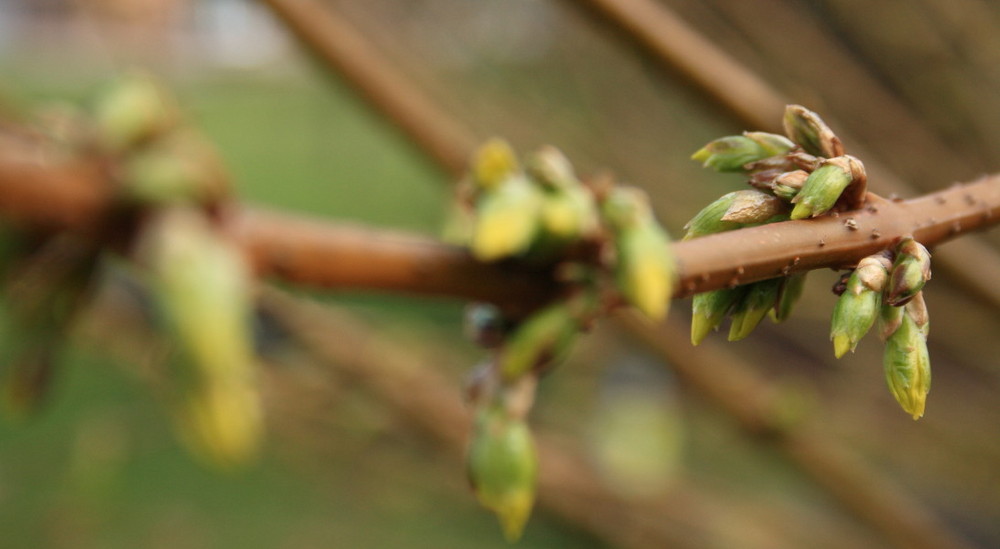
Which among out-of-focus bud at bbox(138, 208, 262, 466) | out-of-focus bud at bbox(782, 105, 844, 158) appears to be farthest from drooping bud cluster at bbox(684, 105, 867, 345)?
out-of-focus bud at bbox(138, 208, 262, 466)

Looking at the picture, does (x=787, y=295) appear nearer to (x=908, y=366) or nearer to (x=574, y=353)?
(x=908, y=366)

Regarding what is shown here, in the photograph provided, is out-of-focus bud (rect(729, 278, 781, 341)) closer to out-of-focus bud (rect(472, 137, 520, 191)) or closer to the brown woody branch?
the brown woody branch

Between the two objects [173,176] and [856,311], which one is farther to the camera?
[173,176]

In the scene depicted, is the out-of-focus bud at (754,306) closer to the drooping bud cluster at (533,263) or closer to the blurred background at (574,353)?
the drooping bud cluster at (533,263)

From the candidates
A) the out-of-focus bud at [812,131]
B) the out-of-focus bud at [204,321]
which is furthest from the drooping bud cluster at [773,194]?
the out-of-focus bud at [204,321]

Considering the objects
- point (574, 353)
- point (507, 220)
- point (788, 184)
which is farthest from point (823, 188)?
point (574, 353)

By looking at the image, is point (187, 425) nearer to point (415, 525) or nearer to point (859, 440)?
point (859, 440)
